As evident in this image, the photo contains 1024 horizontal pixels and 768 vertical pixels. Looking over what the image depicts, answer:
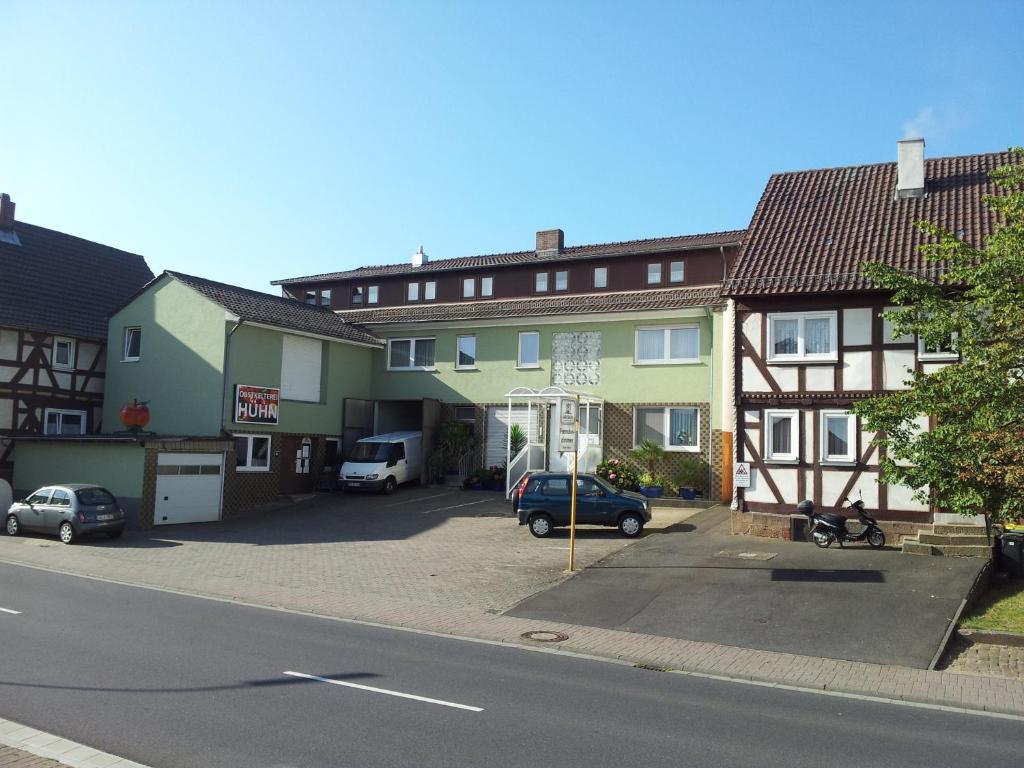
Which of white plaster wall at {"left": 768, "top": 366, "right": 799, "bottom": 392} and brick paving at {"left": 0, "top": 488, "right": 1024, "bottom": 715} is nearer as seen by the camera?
brick paving at {"left": 0, "top": 488, "right": 1024, "bottom": 715}

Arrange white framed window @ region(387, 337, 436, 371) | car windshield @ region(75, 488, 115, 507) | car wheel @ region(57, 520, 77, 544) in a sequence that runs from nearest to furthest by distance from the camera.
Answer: car wheel @ region(57, 520, 77, 544) → car windshield @ region(75, 488, 115, 507) → white framed window @ region(387, 337, 436, 371)

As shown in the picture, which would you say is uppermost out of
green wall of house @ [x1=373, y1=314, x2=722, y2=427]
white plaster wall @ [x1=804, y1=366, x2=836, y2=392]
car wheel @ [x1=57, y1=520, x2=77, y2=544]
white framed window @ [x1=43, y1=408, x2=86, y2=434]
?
green wall of house @ [x1=373, y1=314, x2=722, y2=427]

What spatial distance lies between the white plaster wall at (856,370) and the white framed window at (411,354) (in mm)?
17061

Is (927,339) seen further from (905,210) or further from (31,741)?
(31,741)

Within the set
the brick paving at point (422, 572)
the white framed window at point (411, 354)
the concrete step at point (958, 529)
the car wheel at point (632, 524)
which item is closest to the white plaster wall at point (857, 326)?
the concrete step at point (958, 529)

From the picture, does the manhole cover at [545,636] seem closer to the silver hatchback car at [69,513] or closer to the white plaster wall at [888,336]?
the white plaster wall at [888,336]

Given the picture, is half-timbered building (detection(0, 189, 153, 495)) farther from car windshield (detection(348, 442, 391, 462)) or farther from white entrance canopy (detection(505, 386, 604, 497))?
white entrance canopy (detection(505, 386, 604, 497))

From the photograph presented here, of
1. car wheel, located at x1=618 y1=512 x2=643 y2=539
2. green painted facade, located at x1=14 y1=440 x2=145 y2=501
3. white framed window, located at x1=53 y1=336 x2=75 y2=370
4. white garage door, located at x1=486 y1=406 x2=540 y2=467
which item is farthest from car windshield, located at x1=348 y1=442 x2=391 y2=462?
car wheel, located at x1=618 y1=512 x2=643 y2=539

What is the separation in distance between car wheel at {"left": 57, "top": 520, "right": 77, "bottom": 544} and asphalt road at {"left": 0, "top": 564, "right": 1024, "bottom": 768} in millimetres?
10586

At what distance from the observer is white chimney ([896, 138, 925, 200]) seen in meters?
21.1

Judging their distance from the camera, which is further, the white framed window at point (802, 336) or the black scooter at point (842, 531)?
the white framed window at point (802, 336)

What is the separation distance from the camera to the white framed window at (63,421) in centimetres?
2964

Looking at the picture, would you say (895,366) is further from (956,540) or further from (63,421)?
(63,421)

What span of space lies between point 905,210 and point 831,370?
15.7ft
